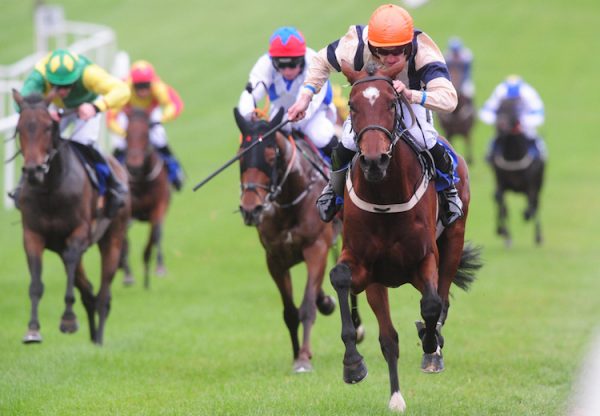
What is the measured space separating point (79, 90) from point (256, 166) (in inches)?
91.9

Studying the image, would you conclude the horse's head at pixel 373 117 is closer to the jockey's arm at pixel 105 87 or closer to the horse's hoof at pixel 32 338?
the horse's hoof at pixel 32 338

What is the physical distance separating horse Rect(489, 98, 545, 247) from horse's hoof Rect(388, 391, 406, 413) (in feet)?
41.9

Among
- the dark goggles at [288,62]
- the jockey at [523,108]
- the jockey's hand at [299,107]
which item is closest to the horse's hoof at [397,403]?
the jockey's hand at [299,107]

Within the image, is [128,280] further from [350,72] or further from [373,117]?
[373,117]

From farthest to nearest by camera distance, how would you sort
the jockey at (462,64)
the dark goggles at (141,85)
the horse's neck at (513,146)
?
the jockey at (462,64) < the horse's neck at (513,146) < the dark goggles at (141,85)

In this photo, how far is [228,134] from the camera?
108 feet

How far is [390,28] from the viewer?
7.58 metres

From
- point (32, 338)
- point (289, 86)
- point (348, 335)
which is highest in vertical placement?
point (289, 86)

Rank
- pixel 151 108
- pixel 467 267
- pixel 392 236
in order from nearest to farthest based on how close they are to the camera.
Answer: pixel 392 236, pixel 467 267, pixel 151 108

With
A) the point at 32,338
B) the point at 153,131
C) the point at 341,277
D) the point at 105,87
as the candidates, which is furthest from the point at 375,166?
the point at 153,131

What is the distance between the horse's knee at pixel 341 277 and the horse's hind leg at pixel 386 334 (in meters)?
0.59

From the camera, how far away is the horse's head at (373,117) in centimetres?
695

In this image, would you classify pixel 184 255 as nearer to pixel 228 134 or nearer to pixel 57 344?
pixel 57 344

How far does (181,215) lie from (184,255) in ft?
12.0
